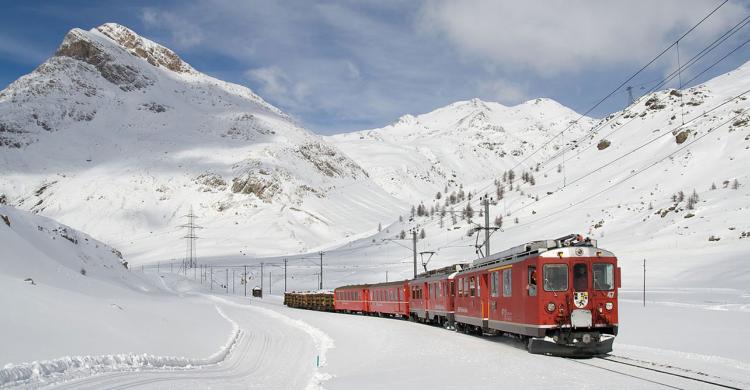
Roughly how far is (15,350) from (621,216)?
8566 cm

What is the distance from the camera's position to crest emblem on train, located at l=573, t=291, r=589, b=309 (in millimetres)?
20703

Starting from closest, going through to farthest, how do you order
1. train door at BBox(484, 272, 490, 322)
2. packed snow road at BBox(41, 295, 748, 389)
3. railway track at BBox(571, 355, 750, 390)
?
railway track at BBox(571, 355, 750, 390)
packed snow road at BBox(41, 295, 748, 389)
train door at BBox(484, 272, 490, 322)

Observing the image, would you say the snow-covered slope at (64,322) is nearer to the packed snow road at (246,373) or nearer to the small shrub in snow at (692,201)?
the packed snow road at (246,373)

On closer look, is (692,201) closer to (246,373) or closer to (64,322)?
(246,373)

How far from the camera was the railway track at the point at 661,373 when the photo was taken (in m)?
14.0

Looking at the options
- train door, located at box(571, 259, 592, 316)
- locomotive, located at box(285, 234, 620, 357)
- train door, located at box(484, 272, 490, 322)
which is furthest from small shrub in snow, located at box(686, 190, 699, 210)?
train door, located at box(571, 259, 592, 316)

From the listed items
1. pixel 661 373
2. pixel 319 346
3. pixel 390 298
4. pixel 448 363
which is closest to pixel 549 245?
pixel 448 363

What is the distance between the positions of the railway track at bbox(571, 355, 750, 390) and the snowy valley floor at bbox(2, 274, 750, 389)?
0.09 ft

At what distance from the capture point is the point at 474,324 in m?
28.3

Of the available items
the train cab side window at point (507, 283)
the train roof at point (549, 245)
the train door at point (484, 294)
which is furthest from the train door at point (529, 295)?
the train door at point (484, 294)

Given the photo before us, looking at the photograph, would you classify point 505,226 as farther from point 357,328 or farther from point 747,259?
point 357,328

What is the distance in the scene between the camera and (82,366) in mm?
15062

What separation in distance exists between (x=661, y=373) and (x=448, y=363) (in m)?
5.70

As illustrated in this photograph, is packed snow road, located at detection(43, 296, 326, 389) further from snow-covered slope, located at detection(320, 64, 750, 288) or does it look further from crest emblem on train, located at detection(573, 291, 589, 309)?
snow-covered slope, located at detection(320, 64, 750, 288)
